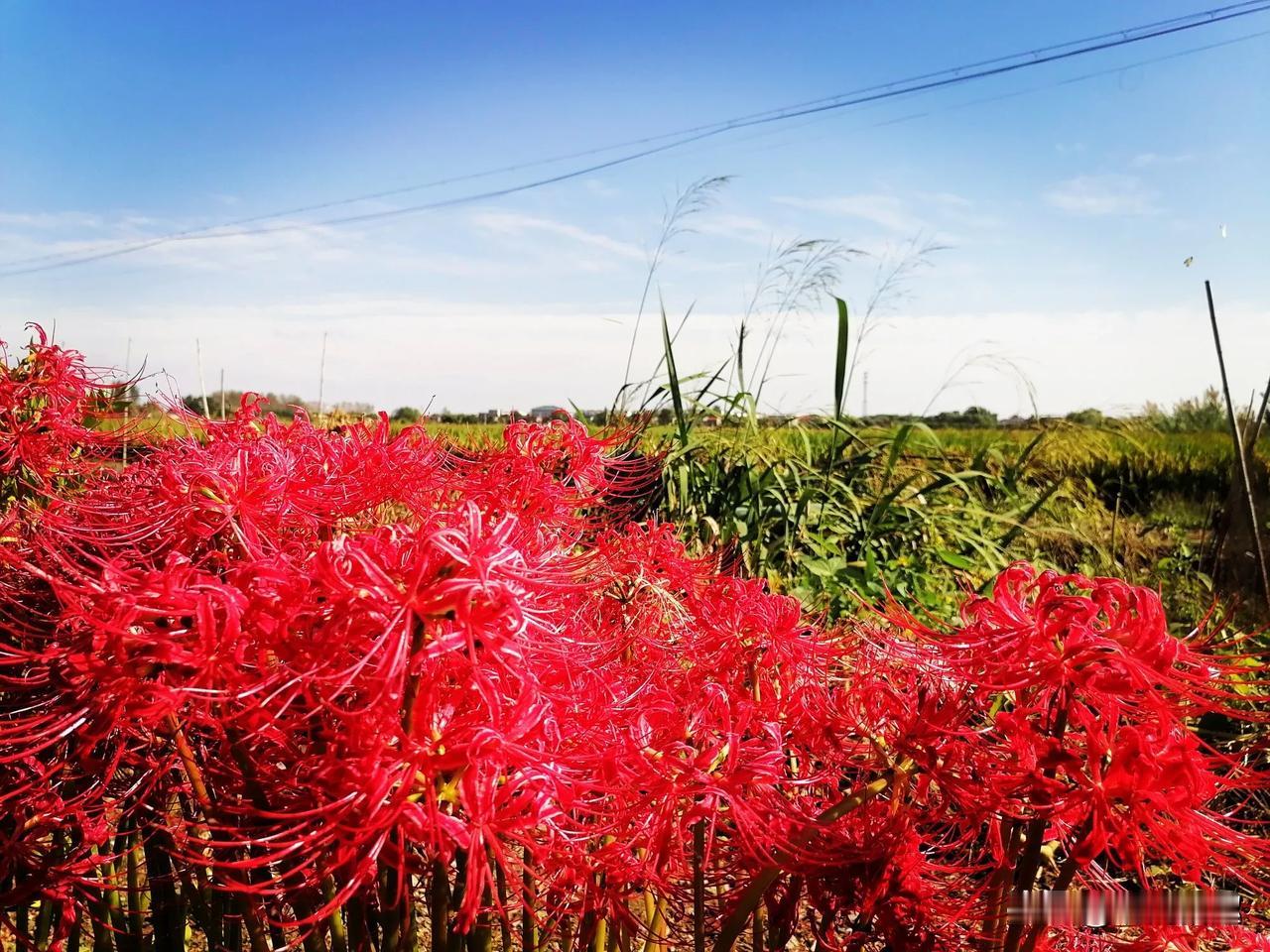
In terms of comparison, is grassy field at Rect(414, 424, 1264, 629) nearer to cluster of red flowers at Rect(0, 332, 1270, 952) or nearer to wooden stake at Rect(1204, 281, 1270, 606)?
wooden stake at Rect(1204, 281, 1270, 606)

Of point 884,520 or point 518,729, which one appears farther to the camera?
point 884,520

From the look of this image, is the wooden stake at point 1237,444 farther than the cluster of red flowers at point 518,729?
Yes

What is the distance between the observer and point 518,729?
905mm

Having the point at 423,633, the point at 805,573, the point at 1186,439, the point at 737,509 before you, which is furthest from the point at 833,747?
the point at 1186,439

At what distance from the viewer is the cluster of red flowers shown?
0.90 meters

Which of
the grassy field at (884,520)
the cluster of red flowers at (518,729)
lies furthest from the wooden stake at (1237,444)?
the cluster of red flowers at (518,729)

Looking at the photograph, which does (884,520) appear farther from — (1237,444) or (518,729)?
(518,729)

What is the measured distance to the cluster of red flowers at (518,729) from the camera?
90cm

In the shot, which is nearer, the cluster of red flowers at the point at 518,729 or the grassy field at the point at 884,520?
the cluster of red flowers at the point at 518,729

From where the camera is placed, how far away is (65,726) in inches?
43.9

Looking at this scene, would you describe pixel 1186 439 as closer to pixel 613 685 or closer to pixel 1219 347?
pixel 1219 347

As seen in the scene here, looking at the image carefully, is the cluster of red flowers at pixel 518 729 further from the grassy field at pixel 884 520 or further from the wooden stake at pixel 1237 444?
the wooden stake at pixel 1237 444

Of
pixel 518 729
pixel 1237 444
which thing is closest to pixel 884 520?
pixel 1237 444

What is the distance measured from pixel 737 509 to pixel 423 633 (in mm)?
3690
